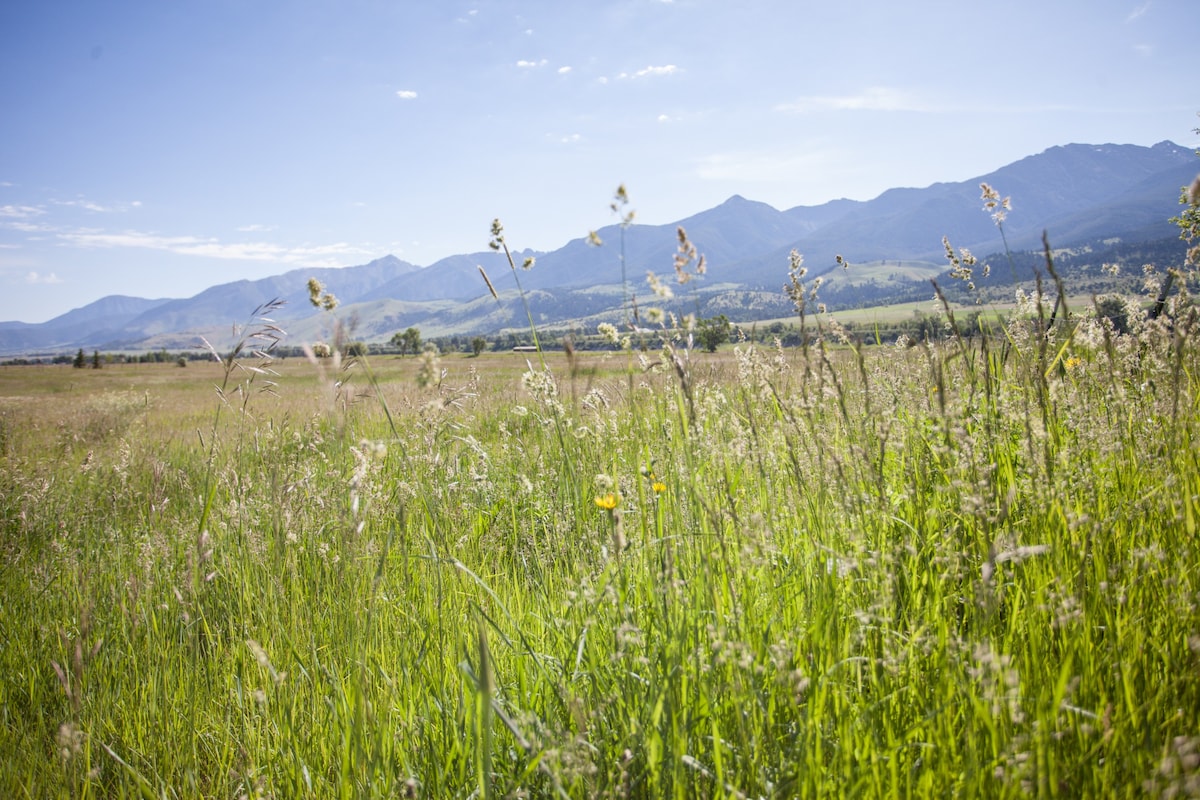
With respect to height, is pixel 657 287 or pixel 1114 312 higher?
pixel 657 287

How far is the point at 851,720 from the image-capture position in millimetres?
1636

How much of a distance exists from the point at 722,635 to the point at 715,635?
35 mm

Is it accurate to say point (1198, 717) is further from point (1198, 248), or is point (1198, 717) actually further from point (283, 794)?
point (283, 794)

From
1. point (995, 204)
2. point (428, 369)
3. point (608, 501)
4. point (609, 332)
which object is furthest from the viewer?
point (995, 204)

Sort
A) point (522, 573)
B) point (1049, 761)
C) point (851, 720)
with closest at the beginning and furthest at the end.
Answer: point (1049, 761), point (851, 720), point (522, 573)

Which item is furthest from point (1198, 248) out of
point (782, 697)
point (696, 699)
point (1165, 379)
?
point (696, 699)

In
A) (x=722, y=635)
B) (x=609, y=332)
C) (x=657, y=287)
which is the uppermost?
(x=657, y=287)

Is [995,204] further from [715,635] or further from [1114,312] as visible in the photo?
[715,635]

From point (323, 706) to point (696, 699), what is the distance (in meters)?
1.56

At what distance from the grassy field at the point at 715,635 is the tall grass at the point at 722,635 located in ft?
0.07

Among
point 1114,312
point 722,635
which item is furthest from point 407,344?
point 1114,312

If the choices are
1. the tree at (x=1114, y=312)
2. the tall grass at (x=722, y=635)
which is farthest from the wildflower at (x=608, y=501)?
the tree at (x=1114, y=312)

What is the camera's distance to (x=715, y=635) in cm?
160

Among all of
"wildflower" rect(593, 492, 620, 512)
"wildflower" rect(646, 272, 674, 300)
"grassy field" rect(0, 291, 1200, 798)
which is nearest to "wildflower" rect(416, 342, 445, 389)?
"grassy field" rect(0, 291, 1200, 798)
